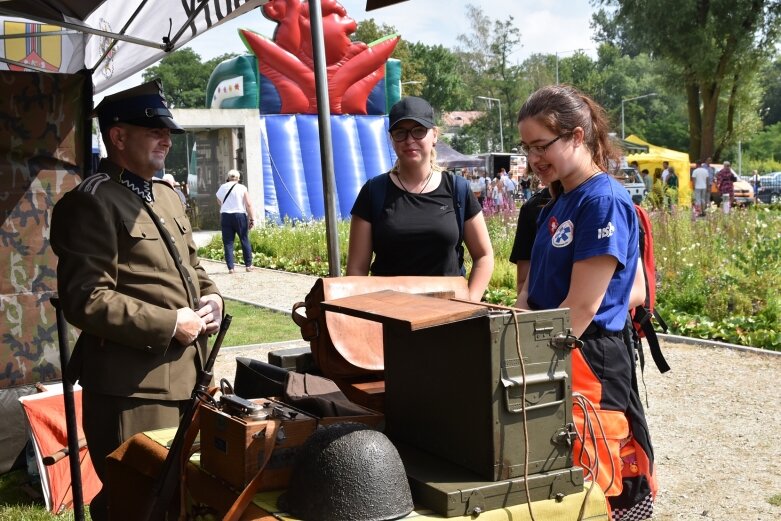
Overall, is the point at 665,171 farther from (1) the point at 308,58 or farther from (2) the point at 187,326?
(2) the point at 187,326

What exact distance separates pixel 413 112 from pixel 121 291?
1.49 m

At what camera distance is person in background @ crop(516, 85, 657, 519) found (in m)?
2.50

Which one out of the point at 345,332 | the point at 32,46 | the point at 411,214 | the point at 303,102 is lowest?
the point at 345,332

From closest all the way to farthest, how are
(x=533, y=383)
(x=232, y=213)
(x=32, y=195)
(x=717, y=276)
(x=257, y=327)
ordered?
1. (x=533, y=383)
2. (x=32, y=195)
3. (x=717, y=276)
4. (x=257, y=327)
5. (x=232, y=213)

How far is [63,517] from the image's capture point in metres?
4.52

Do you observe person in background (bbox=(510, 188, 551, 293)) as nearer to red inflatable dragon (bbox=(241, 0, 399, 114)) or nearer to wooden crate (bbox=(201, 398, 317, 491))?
wooden crate (bbox=(201, 398, 317, 491))

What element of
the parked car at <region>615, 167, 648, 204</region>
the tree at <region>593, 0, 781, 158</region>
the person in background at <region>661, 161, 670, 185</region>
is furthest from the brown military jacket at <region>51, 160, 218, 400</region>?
the tree at <region>593, 0, 781, 158</region>

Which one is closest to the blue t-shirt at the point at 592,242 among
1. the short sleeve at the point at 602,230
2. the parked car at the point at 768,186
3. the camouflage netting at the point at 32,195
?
the short sleeve at the point at 602,230

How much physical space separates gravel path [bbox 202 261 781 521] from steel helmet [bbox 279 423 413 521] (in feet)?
10.1

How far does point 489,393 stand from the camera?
6.68ft

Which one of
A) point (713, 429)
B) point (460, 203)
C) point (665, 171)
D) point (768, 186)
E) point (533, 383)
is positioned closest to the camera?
point (533, 383)

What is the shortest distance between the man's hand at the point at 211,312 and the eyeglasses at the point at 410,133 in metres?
1.09

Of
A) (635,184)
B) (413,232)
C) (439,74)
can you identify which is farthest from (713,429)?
(439,74)

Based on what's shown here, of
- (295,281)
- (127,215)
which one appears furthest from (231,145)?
(127,215)
